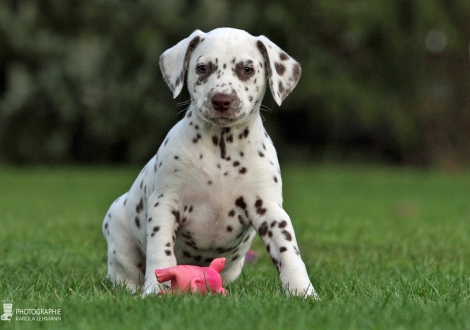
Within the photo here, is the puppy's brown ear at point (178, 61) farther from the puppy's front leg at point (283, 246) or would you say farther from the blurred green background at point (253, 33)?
the blurred green background at point (253, 33)

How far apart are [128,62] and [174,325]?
687 inches

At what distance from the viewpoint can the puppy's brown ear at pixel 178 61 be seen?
15.3ft

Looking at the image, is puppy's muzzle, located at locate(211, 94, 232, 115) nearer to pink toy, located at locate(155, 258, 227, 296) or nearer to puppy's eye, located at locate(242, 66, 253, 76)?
puppy's eye, located at locate(242, 66, 253, 76)

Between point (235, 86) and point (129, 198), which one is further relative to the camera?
point (129, 198)

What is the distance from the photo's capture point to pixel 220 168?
4438mm

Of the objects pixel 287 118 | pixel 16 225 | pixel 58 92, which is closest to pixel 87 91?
pixel 58 92

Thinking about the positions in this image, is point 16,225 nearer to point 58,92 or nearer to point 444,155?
point 58,92

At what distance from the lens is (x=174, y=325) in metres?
3.21

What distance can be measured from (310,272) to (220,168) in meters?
1.49

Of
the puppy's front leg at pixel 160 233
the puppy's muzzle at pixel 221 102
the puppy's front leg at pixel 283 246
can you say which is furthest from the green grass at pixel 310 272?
the puppy's muzzle at pixel 221 102

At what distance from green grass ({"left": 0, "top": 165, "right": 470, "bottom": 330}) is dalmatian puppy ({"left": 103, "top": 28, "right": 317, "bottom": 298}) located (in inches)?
12.7

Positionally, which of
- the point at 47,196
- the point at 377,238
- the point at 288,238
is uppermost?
the point at 288,238

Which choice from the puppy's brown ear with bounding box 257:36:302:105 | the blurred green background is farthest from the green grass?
the blurred green background

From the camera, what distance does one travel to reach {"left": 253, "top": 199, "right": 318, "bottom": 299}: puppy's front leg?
4145 millimetres
